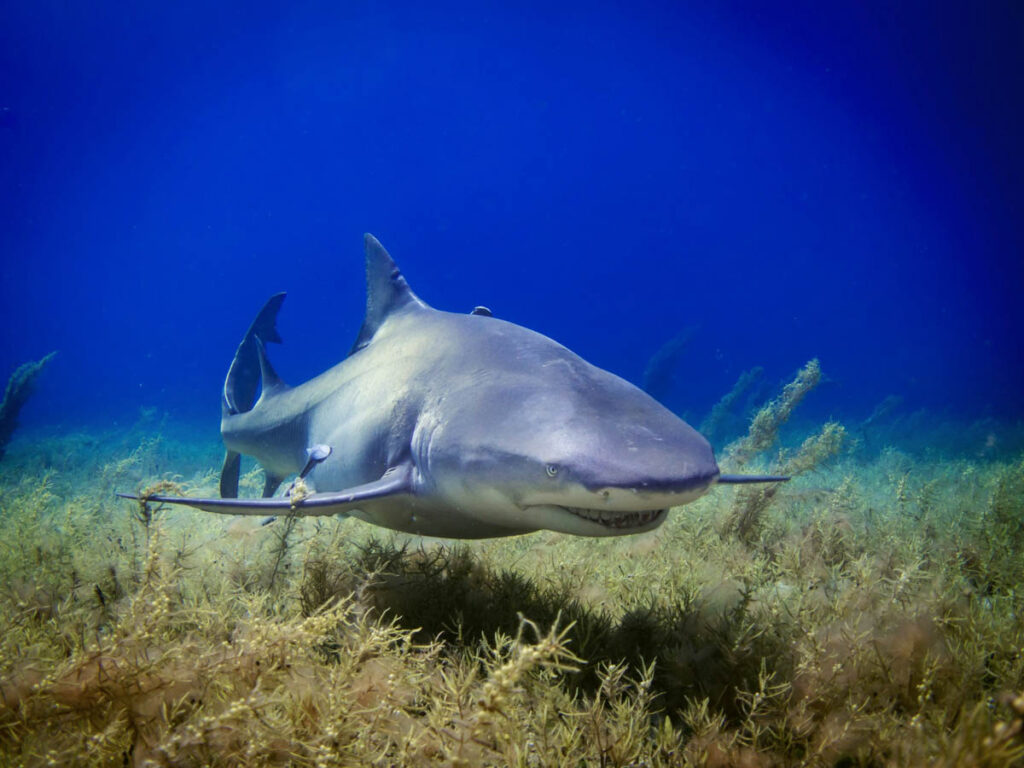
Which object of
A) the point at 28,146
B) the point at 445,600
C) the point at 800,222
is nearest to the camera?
the point at 445,600

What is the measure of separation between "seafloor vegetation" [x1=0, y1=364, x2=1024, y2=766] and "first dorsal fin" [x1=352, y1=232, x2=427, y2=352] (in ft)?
6.86


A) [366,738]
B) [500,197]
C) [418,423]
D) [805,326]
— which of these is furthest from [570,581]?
[805,326]

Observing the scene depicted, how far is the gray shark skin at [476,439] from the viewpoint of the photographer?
2186 mm

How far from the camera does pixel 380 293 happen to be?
5.13 m

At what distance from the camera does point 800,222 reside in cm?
13975

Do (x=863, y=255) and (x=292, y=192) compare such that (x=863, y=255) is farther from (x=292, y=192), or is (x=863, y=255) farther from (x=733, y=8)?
(x=292, y=192)

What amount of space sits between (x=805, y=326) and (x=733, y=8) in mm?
111101

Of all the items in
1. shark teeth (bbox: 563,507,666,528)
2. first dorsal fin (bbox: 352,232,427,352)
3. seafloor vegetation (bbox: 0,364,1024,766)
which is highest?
first dorsal fin (bbox: 352,232,427,352)

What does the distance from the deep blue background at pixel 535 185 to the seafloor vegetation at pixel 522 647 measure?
1531 inches

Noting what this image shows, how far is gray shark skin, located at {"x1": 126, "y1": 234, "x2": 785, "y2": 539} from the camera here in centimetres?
219

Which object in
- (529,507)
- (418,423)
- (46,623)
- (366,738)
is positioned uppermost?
(418,423)

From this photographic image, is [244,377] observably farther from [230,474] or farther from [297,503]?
[297,503]

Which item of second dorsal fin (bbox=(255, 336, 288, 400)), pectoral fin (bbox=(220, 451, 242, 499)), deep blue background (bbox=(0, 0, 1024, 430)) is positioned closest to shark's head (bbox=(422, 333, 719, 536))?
second dorsal fin (bbox=(255, 336, 288, 400))

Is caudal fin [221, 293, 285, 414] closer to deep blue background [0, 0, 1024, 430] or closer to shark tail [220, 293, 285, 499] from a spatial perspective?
shark tail [220, 293, 285, 499]
